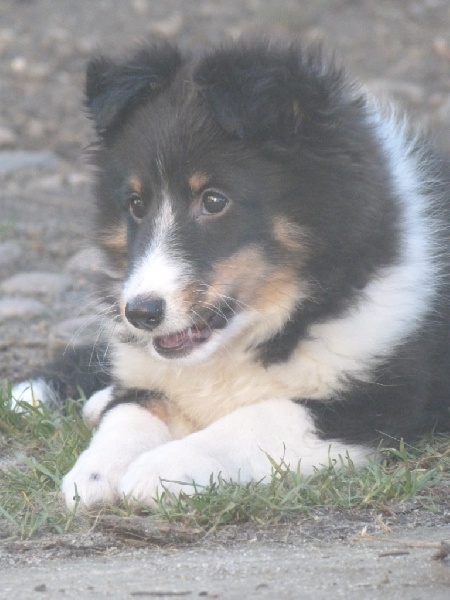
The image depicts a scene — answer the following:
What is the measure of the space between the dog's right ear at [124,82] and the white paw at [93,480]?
47.3 inches

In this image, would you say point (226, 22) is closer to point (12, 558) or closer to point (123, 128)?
point (123, 128)

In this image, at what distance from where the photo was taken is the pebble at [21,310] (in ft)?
20.4

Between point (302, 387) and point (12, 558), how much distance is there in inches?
49.1

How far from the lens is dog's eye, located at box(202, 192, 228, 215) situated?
3.98m

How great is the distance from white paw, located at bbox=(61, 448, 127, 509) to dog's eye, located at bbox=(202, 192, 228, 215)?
888 mm

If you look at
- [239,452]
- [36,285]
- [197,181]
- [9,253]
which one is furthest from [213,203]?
[9,253]

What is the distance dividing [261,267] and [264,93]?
586 mm

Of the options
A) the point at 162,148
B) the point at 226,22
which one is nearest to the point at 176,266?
the point at 162,148

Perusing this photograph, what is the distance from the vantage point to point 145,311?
3729mm

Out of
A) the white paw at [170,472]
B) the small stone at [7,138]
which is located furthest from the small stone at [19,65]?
the white paw at [170,472]

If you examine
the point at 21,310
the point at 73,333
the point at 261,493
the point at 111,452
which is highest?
the point at 21,310

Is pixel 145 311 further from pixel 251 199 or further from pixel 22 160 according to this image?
pixel 22 160

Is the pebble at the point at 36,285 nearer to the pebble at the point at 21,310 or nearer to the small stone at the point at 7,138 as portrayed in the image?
the pebble at the point at 21,310

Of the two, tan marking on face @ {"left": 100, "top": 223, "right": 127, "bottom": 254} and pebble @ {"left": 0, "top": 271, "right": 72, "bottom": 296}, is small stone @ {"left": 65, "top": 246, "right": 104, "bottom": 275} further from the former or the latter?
tan marking on face @ {"left": 100, "top": 223, "right": 127, "bottom": 254}
